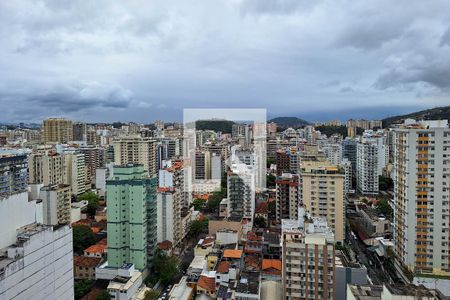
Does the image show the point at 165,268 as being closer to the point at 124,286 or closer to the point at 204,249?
the point at 204,249

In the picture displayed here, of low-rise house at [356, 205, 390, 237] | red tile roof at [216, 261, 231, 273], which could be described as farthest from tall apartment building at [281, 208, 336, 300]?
low-rise house at [356, 205, 390, 237]

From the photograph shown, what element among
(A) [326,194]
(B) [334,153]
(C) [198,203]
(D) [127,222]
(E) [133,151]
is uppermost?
(E) [133,151]

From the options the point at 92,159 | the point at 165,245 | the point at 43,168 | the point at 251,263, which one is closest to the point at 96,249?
the point at 165,245

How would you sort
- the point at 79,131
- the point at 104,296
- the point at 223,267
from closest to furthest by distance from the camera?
the point at 104,296 → the point at 223,267 → the point at 79,131

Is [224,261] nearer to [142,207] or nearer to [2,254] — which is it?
[142,207]

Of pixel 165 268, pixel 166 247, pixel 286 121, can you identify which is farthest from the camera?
pixel 286 121

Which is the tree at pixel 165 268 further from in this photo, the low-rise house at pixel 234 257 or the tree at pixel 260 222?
the tree at pixel 260 222

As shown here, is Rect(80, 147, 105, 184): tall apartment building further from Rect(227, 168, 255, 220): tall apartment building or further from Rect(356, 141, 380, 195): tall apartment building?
Rect(356, 141, 380, 195): tall apartment building
